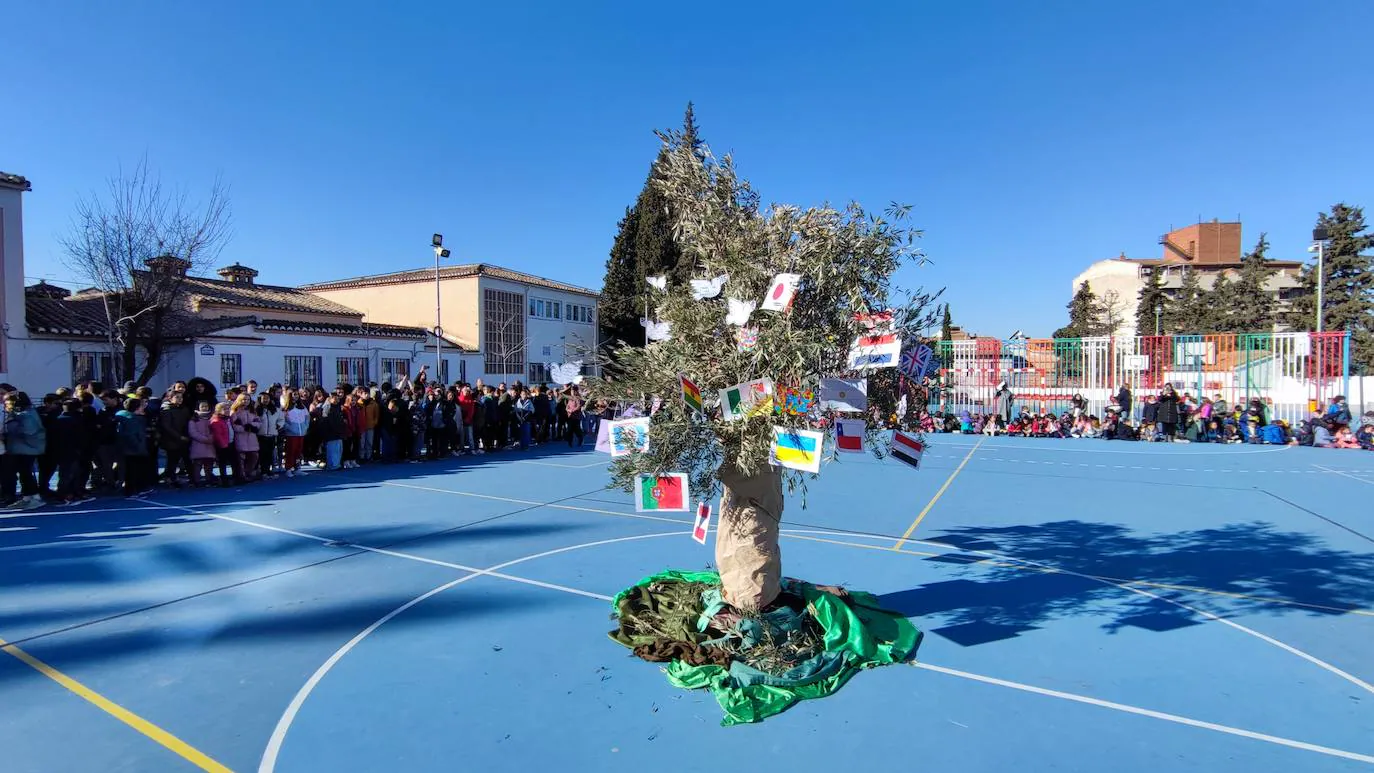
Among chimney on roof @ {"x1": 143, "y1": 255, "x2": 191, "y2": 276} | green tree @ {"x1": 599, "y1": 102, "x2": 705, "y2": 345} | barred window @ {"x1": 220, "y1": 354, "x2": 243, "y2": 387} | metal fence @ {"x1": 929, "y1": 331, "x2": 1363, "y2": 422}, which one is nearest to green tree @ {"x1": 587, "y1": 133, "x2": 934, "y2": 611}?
metal fence @ {"x1": 929, "y1": 331, "x2": 1363, "y2": 422}

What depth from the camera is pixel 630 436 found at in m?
4.76

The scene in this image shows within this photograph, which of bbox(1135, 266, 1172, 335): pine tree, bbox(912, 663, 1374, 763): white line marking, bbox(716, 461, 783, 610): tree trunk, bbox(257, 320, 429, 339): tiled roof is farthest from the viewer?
bbox(1135, 266, 1172, 335): pine tree

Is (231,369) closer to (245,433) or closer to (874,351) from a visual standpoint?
(245,433)

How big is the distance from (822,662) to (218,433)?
11.5 metres

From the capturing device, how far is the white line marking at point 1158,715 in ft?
12.7

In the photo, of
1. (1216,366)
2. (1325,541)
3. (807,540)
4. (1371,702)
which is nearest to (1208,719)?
(1371,702)

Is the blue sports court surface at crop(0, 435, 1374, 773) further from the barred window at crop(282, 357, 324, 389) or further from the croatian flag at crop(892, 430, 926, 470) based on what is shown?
the barred window at crop(282, 357, 324, 389)

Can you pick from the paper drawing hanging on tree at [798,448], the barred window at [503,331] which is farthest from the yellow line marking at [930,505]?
the barred window at [503,331]

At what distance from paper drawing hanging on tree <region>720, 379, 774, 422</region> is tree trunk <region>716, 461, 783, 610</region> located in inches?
27.3

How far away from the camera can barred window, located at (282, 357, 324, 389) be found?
83.8 ft

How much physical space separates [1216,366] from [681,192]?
25.6 meters

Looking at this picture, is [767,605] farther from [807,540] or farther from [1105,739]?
[807,540]

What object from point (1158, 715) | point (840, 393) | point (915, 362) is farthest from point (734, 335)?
point (1158, 715)

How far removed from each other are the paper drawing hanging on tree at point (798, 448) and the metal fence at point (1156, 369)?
18842 mm
